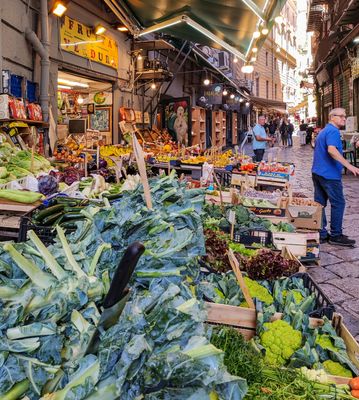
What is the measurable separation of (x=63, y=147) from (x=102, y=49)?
4.02 meters

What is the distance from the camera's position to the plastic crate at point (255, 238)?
478 centimetres

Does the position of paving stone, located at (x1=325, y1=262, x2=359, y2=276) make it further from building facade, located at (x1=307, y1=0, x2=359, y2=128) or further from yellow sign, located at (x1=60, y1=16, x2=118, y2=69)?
building facade, located at (x1=307, y1=0, x2=359, y2=128)

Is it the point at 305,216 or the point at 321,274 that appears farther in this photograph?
the point at 305,216

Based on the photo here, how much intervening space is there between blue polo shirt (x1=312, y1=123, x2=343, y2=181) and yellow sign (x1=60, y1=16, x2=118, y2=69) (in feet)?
20.9

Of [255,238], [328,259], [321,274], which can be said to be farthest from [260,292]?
[328,259]

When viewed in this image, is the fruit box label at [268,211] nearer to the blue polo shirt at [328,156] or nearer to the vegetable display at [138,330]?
the blue polo shirt at [328,156]

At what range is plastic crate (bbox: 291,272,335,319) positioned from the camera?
115 inches

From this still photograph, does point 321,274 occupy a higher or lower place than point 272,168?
lower

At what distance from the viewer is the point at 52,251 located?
6.89 ft

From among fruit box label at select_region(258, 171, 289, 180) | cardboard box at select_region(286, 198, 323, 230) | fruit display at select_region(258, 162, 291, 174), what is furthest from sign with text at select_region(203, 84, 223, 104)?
cardboard box at select_region(286, 198, 323, 230)

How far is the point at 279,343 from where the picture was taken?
8.27ft

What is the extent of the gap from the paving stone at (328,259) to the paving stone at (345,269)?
10cm

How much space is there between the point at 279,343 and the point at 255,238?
231cm

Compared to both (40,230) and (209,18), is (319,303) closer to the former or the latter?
(40,230)
